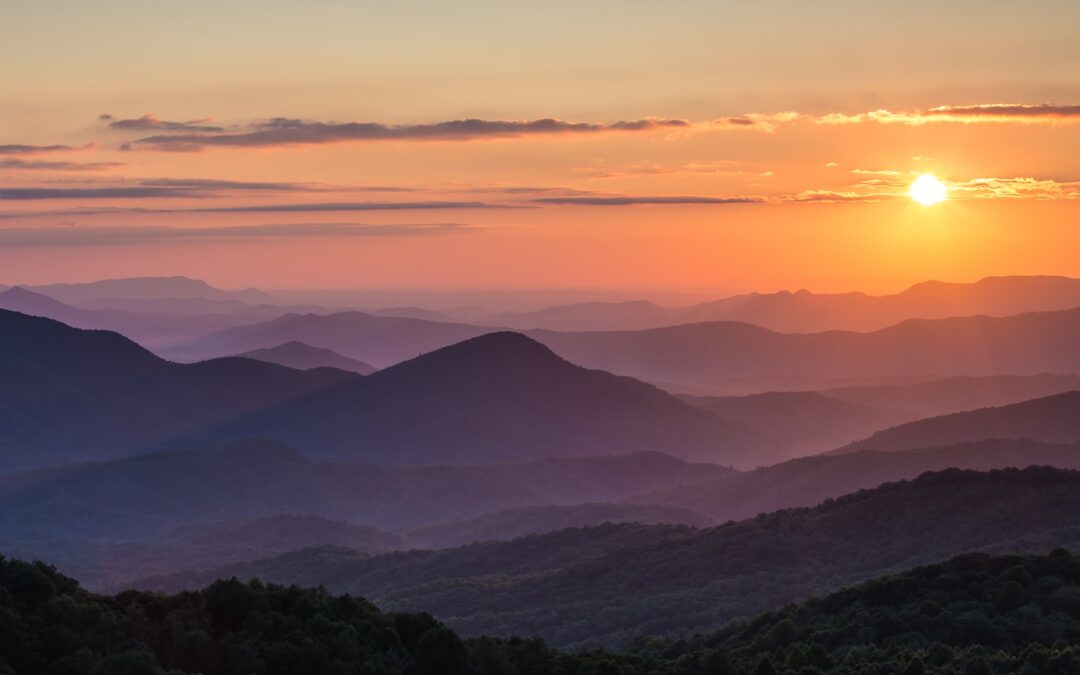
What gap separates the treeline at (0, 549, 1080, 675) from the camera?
38.4m

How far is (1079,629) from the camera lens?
5141 cm

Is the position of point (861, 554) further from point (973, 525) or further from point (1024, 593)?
point (1024, 593)

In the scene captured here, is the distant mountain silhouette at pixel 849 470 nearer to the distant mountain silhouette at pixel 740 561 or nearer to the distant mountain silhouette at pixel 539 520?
the distant mountain silhouette at pixel 539 520

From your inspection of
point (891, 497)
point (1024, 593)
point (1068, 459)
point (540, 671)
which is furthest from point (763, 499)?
point (540, 671)

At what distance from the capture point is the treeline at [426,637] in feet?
126

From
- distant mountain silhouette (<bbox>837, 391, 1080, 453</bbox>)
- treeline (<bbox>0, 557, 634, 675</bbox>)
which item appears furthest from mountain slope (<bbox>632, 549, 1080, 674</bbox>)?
distant mountain silhouette (<bbox>837, 391, 1080, 453</bbox>)

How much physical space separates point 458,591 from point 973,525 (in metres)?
36.7

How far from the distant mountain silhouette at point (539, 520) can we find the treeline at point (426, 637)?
330 ft

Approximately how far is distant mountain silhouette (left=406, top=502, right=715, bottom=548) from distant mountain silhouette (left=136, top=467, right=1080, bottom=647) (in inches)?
1730

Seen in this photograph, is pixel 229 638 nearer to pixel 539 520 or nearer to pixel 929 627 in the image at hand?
pixel 929 627

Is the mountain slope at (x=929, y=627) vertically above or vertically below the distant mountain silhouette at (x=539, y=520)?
above

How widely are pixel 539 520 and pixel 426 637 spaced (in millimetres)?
134405

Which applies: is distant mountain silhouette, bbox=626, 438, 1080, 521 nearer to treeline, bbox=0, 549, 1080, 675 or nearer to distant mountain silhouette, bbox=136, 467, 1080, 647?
distant mountain silhouette, bbox=136, 467, 1080, 647

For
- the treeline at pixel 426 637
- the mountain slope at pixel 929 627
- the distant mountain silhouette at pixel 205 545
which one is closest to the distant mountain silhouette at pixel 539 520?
the distant mountain silhouette at pixel 205 545
